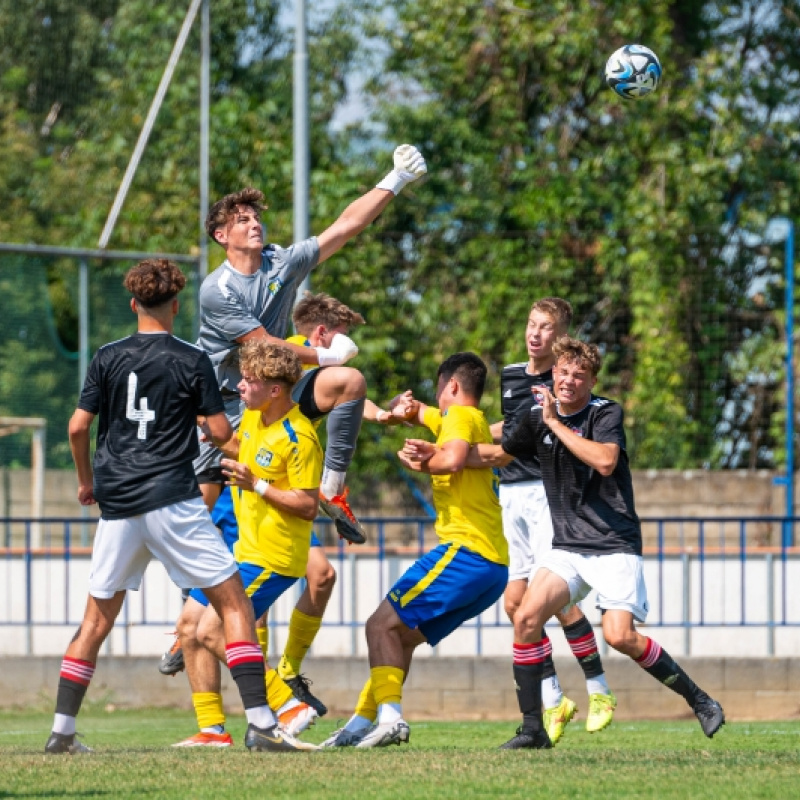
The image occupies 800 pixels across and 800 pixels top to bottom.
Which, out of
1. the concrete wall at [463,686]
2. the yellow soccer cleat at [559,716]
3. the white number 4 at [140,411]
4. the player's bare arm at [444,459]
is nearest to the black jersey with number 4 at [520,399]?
the player's bare arm at [444,459]

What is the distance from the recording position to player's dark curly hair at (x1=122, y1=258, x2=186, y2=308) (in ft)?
23.2

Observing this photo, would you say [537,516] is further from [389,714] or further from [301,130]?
[301,130]

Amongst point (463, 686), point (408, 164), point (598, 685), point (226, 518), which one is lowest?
point (463, 686)

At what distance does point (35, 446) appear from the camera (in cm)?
1788

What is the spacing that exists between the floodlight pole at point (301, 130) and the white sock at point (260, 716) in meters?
9.20

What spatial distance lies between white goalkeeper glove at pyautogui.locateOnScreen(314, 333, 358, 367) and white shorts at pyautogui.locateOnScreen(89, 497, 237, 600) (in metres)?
1.46

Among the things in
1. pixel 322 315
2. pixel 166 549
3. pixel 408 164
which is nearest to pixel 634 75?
pixel 408 164

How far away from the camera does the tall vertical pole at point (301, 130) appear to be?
15.8 meters

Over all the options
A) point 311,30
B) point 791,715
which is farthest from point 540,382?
point 311,30

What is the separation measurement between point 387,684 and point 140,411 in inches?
74.5

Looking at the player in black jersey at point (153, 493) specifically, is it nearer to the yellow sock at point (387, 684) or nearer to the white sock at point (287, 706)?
the white sock at point (287, 706)

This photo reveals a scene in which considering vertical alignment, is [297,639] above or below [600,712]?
above

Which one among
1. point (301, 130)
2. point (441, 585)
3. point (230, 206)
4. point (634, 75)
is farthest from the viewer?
point (301, 130)

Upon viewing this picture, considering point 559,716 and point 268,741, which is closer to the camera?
point 268,741
